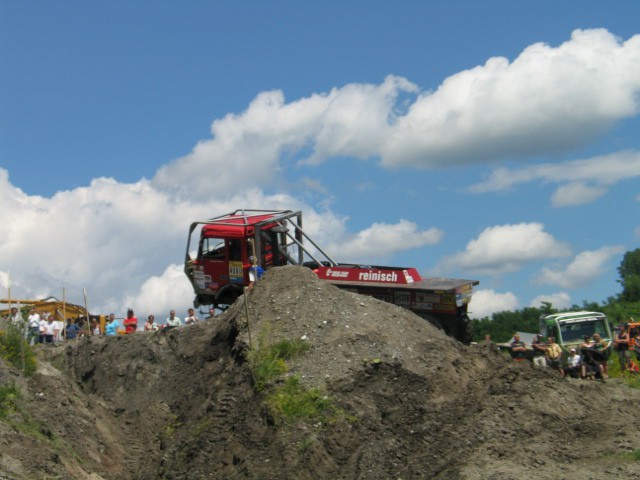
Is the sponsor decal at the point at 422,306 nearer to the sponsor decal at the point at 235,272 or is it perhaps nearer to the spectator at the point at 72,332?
the sponsor decal at the point at 235,272

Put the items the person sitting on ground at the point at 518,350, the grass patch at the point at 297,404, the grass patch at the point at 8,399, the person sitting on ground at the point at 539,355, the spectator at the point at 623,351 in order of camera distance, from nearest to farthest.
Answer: the grass patch at the point at 297,404
the grass patch at the point at 8,399
the person sitting on ground at the point at 539,355
the person sitting on ground at the point at 518,350
the spectator at the point at 623,351

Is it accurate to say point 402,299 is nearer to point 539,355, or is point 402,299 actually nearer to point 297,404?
point 539,355

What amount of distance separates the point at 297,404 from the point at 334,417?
0.82 meters

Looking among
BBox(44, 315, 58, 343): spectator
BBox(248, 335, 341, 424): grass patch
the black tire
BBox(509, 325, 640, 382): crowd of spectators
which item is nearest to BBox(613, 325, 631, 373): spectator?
BBox(509, 325, 640, 382): crowd of spectators

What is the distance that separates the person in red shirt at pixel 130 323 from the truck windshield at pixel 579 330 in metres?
12.9

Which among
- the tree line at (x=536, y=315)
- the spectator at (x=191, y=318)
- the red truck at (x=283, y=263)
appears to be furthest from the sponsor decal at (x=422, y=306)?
the tree line at (x=536, y=315)

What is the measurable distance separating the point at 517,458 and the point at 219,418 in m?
6.23

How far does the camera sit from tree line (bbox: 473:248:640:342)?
4978 centimetres

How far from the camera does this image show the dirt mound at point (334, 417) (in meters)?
16.2

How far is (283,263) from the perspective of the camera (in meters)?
27.5

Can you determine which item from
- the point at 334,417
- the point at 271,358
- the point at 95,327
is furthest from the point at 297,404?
the point at 95,327

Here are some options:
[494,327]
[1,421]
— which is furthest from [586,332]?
[494,327]

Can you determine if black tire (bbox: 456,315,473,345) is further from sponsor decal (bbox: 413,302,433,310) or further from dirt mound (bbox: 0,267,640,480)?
dirt mound (bbox: 0,267,640,480)

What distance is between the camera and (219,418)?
18562mm
